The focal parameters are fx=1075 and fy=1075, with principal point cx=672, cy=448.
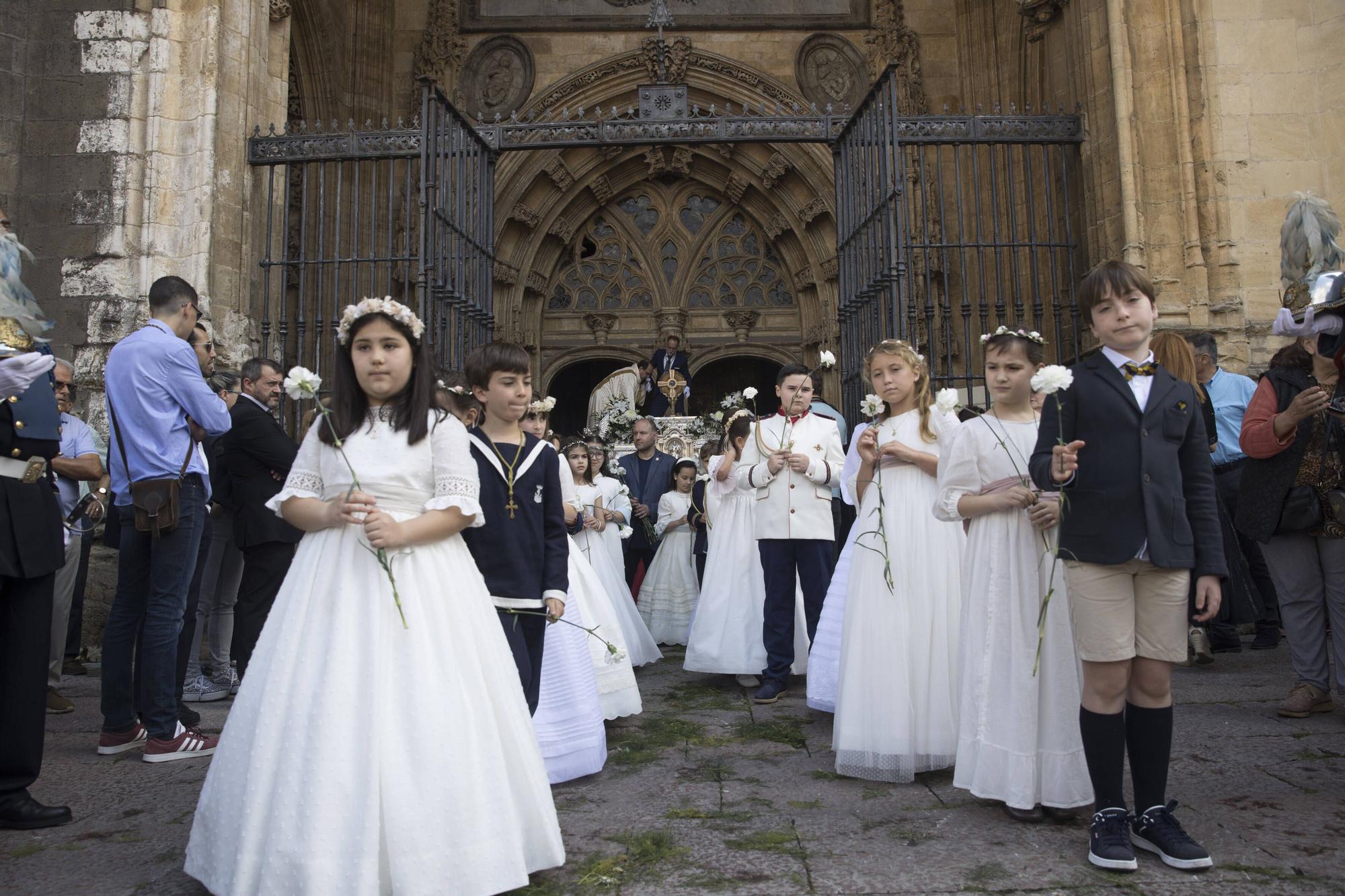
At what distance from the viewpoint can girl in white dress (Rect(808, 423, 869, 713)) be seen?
500 centimetres

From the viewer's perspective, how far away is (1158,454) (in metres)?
3.07

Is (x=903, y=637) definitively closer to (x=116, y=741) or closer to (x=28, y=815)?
(x=28, y=815)

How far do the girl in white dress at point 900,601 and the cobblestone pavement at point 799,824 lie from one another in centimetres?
17

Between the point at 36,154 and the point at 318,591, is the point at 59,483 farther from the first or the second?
the point at 318,591

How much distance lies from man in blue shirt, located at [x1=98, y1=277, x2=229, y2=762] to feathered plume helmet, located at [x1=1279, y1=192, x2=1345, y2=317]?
14.5ft

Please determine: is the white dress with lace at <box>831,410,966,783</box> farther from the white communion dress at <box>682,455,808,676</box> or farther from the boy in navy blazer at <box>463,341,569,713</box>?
the white communion dress at <box>682,455,808,676</box>

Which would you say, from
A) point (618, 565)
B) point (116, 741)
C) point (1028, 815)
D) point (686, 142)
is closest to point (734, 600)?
point (618, 565)

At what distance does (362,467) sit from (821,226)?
1105 cm

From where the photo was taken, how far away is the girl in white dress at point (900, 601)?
13.2 ft

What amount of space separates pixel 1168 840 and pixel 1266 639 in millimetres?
4387

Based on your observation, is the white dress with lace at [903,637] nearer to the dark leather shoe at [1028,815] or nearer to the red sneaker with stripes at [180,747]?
the dark leather shoe at [1028,815]

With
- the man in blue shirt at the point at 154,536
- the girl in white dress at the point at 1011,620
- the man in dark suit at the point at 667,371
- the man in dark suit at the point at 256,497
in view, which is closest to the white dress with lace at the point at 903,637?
the girl in white dress at the point at 1011,620

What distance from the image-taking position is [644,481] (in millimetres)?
9070

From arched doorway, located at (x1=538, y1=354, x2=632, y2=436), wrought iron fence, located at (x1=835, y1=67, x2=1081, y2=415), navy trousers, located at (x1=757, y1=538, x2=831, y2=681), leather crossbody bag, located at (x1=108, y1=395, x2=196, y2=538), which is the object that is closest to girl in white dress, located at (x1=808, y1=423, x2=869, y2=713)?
navy trousers, located at (x1=757, y1=538, x2=831, y2=681)
